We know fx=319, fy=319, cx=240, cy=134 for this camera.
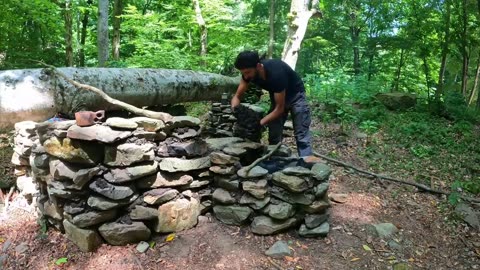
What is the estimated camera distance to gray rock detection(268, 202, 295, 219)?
3.38m

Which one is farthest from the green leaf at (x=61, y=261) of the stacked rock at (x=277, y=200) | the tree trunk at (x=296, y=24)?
the tree trunk at (x=296, y=24)

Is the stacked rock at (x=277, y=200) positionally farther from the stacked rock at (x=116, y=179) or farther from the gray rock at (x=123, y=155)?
the gray rock at (x=123, y=155)

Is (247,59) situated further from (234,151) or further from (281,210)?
(281,210)

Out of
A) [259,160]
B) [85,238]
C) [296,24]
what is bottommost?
[85,238]

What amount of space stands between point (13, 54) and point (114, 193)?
975 cm

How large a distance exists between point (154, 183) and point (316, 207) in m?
1.77

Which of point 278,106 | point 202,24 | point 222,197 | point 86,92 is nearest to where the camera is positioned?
point 222,197

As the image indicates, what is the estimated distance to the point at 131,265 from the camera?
3.02 m

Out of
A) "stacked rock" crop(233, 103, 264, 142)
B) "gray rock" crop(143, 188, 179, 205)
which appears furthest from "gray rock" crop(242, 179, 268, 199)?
"stacked rock" crop(233, 103, 264, 142)

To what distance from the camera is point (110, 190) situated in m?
3.13

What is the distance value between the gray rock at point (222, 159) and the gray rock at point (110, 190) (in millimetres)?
980

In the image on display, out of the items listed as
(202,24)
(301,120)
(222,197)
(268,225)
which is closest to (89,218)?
(222,197)

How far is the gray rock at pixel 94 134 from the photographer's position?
307cm

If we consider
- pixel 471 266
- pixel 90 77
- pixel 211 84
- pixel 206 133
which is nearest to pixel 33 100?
pixel 90 77
